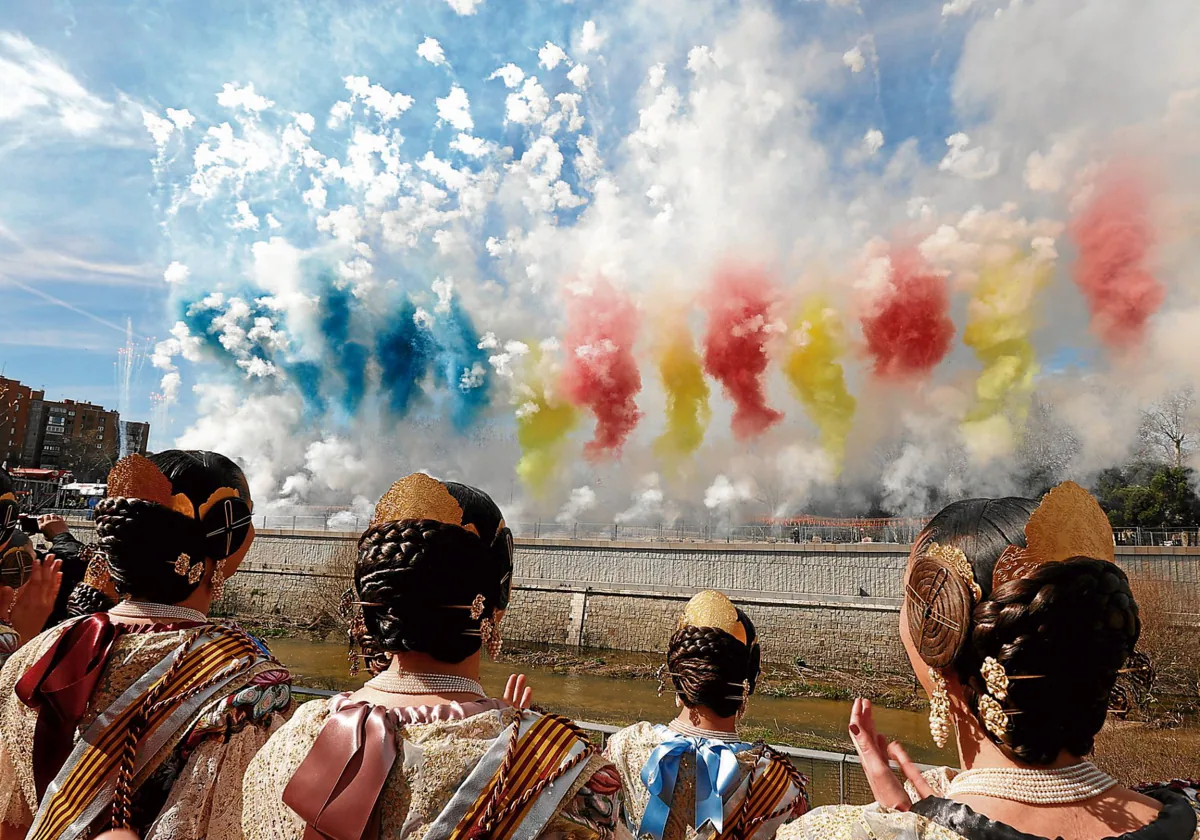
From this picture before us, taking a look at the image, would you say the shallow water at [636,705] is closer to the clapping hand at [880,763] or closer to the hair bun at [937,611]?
the clapping hand at [880,763]

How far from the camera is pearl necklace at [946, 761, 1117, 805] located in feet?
4.12

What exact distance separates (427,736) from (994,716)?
3.79ft

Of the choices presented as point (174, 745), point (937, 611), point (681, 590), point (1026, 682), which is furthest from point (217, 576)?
point (681, 590)

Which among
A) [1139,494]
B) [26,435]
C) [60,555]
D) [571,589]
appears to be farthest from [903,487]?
[26,435]

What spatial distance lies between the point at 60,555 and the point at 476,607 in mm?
4925

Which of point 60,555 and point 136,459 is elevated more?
point 136,459

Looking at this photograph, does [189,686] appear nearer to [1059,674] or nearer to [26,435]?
[1059,674]

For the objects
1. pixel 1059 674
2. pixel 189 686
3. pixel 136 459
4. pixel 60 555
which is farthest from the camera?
pixel 60 555

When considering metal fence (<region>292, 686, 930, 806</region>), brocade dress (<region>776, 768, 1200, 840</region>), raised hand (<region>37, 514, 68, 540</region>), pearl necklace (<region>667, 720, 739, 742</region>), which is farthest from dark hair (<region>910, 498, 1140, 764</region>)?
raised hand (<region>37, 514, 68, 540</region>)

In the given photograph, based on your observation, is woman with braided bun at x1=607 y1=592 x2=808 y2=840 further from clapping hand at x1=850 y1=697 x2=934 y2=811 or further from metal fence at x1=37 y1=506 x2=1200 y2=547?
metal fence at x1=37 y1=506 x2=1200 y2=547

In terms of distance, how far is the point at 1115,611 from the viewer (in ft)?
4.36

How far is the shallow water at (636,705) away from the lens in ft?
61.3

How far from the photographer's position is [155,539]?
2.29 meters

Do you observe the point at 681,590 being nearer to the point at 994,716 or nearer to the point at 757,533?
the point at 757,533
